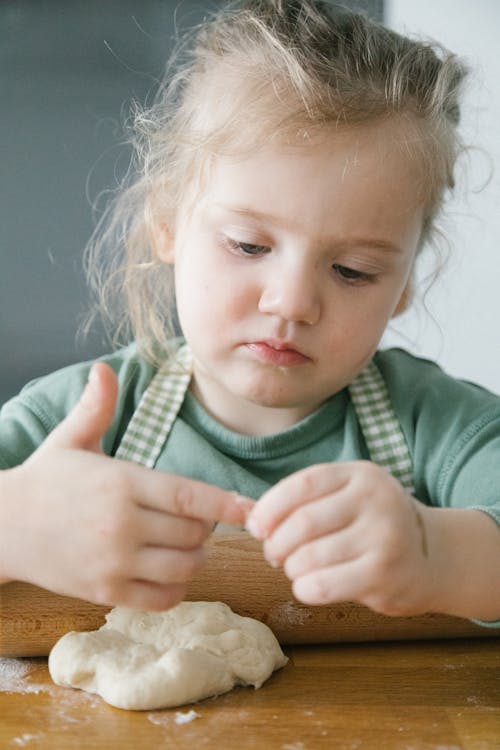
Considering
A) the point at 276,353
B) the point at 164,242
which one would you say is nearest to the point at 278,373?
the point at 276,353

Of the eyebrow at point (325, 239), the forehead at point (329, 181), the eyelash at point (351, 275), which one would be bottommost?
the eyelash at point (351, 275)

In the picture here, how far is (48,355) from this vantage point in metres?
1.79

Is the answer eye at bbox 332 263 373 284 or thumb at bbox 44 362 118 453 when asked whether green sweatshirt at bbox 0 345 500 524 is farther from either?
thumb at bbox 44 362 118 453

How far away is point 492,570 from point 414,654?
0.10 metres

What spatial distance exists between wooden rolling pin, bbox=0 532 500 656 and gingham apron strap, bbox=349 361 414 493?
10.7 inches

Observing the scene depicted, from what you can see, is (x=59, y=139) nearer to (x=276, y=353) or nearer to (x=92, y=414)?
(x=276, y=353)

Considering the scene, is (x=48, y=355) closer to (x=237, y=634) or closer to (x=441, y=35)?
(x=441, y=35)

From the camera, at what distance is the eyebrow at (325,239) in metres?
0.87

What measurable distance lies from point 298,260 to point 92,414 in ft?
0.88

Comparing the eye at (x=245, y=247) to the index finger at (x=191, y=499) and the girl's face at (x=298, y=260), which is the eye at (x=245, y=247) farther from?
the index finger at (x=191, y=499)

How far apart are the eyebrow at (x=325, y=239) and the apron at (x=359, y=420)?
233 mm

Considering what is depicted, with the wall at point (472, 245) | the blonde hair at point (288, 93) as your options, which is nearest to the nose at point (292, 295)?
the blonde hair at point (288, 93)

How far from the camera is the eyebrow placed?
0.87m

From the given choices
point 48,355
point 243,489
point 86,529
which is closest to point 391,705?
point 86,529
